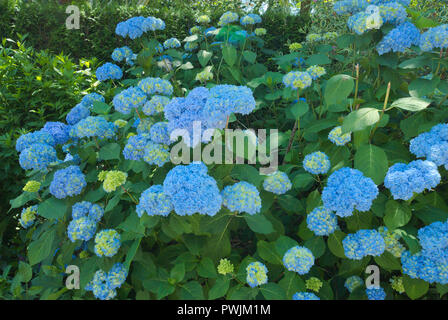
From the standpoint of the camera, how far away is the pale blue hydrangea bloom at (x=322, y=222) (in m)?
1.59

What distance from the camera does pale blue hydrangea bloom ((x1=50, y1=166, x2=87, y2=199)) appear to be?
1773 mm

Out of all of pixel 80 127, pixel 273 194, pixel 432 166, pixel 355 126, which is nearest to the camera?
pixel 432 166

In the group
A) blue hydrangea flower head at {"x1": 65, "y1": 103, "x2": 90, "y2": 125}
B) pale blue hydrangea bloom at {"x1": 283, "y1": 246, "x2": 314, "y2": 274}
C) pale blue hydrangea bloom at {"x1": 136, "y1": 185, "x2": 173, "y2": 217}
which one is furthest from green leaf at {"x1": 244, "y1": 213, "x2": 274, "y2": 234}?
blue hydrangea flower head at {"x1": 65, "y1": 103, "x2": 90, "y2": 125}

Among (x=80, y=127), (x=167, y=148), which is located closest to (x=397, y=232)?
(x=167, y=148)

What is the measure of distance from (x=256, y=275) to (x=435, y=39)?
1406 mm

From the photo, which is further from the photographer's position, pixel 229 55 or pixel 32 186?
pixel 229 55

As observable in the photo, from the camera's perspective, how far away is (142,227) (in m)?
1.58

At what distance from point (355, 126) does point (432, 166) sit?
35 cm

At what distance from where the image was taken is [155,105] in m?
1.83

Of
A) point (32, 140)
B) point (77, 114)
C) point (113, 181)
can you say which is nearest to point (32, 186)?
point (32, 140)

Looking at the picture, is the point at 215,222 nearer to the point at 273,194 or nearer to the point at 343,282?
the point at 273,194

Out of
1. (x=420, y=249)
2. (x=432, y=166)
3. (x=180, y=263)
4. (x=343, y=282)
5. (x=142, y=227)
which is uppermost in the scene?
(x=432, y=166)

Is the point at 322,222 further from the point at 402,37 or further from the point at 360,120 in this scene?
the point at 402,37
